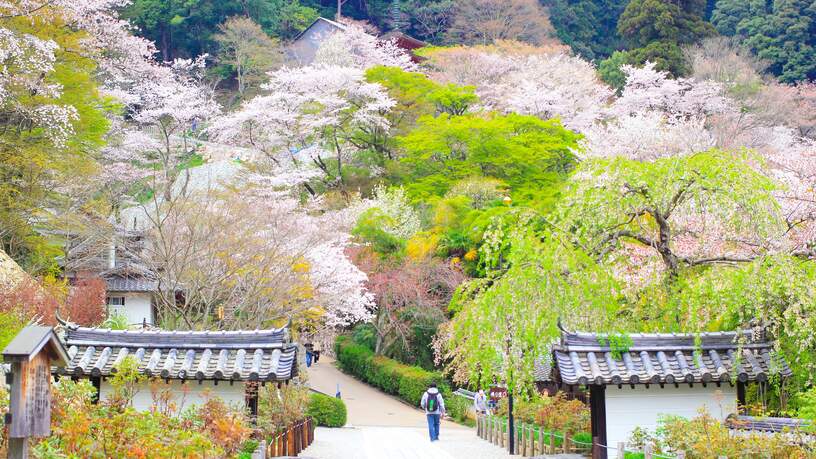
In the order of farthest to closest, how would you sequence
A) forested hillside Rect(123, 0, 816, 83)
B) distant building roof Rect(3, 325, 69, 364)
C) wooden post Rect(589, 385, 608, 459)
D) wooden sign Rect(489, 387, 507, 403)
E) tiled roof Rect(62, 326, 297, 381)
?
forested hillside Rect(123, 0, 816, 83) < wooden sign Rect(489, 387, 507, 403) < tiled roof Rect(62, 326, 297, 381) < wooden post Rect(589, 385, 608, 459) < distant building roof Rect(3, 325, 69, 364)

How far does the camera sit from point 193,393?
13445 millimetres

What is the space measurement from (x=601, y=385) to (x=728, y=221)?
9.55ft

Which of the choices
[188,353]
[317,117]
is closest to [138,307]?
[317,117]

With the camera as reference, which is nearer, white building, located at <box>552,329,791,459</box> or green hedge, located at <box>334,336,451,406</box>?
white building, located at <box>552,329,791,459</box>

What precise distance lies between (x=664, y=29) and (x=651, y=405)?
48.5 meters

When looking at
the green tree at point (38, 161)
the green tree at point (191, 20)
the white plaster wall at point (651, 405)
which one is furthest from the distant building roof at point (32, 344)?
the green tree at point (191, 20)

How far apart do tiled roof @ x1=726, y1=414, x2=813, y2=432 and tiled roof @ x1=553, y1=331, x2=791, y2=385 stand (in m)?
0.80

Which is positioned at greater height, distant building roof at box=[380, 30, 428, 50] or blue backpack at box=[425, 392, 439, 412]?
distant building roof at box=[380, 30, 428, 50]

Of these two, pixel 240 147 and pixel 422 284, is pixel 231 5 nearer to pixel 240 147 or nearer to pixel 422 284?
pixel 240 147

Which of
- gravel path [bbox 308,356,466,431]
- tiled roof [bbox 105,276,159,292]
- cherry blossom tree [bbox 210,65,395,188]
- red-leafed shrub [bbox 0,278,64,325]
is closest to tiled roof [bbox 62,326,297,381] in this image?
red-leafed shrub [bbox 0,278,64,325]

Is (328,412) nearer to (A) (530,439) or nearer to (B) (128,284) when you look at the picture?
(A) (530,439)

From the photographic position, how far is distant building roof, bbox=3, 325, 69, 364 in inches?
257

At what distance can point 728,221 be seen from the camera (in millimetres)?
12188

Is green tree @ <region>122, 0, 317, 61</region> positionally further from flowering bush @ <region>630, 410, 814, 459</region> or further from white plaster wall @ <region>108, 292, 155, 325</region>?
flowering bush @ <region>630, 410, 814, 459</region>
